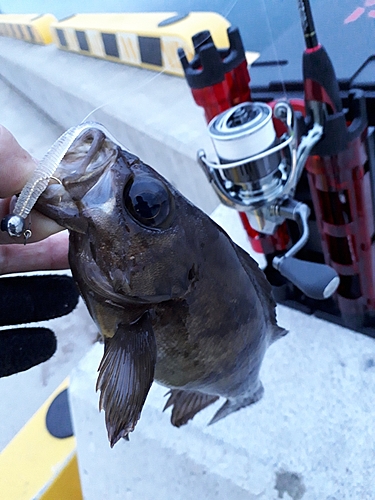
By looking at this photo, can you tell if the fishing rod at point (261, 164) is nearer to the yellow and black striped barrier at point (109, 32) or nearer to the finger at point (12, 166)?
the yellow and black striped barrier at point (109, 32)

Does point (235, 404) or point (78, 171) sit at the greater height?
point (78, 171)

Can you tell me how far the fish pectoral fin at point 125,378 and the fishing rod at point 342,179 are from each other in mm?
536

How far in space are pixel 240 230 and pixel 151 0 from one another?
906mm

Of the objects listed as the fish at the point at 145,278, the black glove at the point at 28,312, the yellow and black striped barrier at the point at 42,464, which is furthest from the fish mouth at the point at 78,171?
the yellow and black striped barrier at the point at 42,464

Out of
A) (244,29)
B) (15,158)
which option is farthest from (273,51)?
(15,158)

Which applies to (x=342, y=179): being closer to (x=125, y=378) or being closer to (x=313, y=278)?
(x=313, y=278)

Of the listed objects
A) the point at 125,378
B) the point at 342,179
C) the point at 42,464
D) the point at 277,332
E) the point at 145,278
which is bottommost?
the point at 42,464

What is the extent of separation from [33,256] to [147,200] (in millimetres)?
532

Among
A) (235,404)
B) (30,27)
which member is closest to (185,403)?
(235,404)

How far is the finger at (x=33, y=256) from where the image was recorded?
893mm

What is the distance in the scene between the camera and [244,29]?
931 mm

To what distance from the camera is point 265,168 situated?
0.78 m

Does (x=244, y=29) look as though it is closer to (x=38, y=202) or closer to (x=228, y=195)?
(x=228, y=195)

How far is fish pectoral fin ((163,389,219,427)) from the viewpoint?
3.05ft
